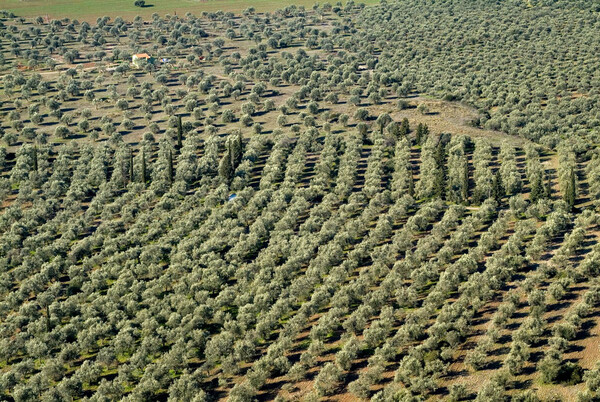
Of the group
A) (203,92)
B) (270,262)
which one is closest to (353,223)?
(270,262)

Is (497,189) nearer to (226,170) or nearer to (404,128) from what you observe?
(404,128)

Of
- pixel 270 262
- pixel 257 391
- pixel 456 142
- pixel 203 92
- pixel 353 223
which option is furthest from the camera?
pixel 203 92

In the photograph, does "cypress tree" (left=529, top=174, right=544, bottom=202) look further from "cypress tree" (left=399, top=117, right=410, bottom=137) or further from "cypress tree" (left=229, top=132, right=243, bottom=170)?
"cypress tree" (left=229, top=132, right=243, bottom=170)

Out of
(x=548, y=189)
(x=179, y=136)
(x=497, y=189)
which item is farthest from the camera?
(x=179, y=136)

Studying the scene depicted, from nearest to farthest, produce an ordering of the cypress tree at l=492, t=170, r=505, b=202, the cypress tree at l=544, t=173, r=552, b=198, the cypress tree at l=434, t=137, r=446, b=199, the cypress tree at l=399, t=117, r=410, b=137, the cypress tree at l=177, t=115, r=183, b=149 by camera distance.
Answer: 1. the cypress tree at l=544, t=173, r=552, b=198
2. the cypress tree at l=492, t=170, r=505, b=202
3. the cypress tree at l=434, t=137, r=446, b=199
4. the cypress tree at l=399, t=117, r=410, b=137
5. the cypress tree at l=177, t=115, r=183, b=149

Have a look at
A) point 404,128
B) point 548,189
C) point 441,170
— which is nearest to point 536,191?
point 548,189

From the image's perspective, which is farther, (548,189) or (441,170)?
(441,170)

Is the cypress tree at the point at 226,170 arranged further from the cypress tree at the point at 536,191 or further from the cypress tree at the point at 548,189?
the cypress tree at the point at 548,189

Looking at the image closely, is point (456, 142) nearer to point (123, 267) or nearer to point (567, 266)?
point (567, 266)

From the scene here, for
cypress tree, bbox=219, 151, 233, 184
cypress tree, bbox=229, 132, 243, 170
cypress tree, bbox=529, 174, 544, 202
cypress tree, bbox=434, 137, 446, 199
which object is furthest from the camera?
cypress tree, bbox=229, 132, 243, 170

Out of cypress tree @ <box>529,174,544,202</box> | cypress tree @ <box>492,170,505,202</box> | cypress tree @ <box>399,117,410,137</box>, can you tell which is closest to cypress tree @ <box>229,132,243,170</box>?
cypress tree @ <box>399,117,410,137</box>

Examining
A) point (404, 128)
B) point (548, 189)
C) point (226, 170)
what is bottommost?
point (226, 170)
